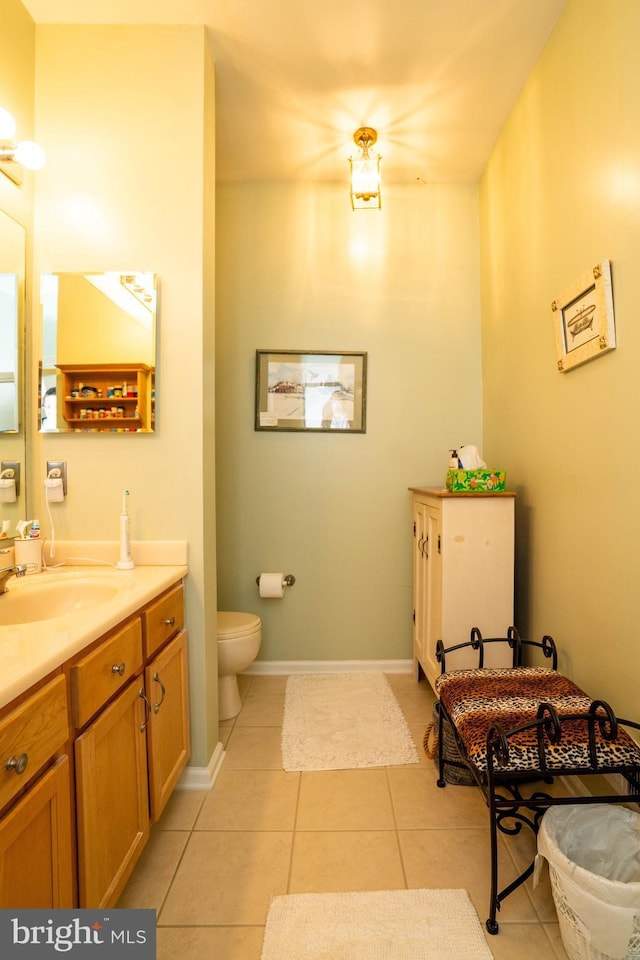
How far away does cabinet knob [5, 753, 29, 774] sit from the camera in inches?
32.4

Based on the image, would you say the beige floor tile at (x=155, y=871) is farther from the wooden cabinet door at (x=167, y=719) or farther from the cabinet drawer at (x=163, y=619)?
the cabinet drawer at (x=163, y=619)

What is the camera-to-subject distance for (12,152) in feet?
5.33

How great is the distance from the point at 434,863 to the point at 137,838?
35.1 inches

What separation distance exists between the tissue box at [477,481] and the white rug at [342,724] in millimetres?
1159

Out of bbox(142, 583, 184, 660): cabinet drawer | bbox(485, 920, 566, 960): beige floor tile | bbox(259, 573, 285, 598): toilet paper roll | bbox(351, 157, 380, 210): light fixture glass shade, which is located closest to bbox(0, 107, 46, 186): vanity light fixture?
bbox(351, 157, 380, 210): light fixture glass shade

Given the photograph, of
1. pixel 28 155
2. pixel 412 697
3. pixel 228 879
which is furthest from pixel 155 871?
pixel 28 155

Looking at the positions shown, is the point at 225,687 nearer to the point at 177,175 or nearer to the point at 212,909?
the point at 212,909

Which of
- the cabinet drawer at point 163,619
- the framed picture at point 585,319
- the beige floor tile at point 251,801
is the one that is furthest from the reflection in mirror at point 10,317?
the framed picture at point 585,319

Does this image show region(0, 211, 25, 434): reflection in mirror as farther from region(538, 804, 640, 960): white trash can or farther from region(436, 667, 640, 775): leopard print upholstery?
region(538, 804, 640, 960): white trash can

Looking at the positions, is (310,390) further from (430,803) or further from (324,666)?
(430,803)

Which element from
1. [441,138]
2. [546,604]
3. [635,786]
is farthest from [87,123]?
[635,786]

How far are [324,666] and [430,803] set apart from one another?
1.18 metres

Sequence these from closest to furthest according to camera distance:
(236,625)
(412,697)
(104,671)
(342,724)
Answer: (104,671)
(342,724)
(236,625)
(412,697)

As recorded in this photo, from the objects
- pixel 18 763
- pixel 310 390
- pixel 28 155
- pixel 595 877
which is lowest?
pixel 595 877
